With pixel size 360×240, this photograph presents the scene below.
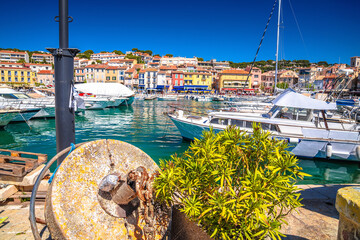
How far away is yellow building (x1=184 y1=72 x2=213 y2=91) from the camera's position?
82.4 meters

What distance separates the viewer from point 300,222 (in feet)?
12.0

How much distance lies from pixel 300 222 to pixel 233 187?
2.07 m

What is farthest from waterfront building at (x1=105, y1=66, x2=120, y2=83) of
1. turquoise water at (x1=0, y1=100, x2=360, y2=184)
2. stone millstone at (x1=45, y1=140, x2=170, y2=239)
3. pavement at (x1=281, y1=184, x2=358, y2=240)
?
stone millstone at (x1=45, y1=140, x2=170, y2=239)

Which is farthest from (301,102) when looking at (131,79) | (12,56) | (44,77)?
(12,56)

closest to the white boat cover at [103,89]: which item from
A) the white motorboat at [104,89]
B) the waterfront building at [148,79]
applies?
the white motorboat at [104,89]

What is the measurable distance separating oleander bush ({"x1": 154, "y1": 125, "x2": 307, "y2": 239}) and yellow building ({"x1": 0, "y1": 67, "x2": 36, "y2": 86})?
94510mm

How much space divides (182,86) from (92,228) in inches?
3194

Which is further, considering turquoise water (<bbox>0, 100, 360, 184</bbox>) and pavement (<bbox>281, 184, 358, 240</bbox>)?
turquoise water (<bbox>0, 100, 360, 184</bbox>)

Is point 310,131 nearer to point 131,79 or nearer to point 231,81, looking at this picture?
point 231,81

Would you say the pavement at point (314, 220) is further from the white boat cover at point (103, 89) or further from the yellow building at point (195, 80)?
the yellow building at point (195, 80)

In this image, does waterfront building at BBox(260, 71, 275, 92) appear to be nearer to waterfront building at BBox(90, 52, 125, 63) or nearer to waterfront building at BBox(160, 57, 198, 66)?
waterfront building at BBox(160, 57, 198, 66)

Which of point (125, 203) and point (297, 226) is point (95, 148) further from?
point (297, 226)

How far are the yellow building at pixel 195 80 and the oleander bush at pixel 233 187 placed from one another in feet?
263

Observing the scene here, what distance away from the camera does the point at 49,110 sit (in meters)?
24.6
